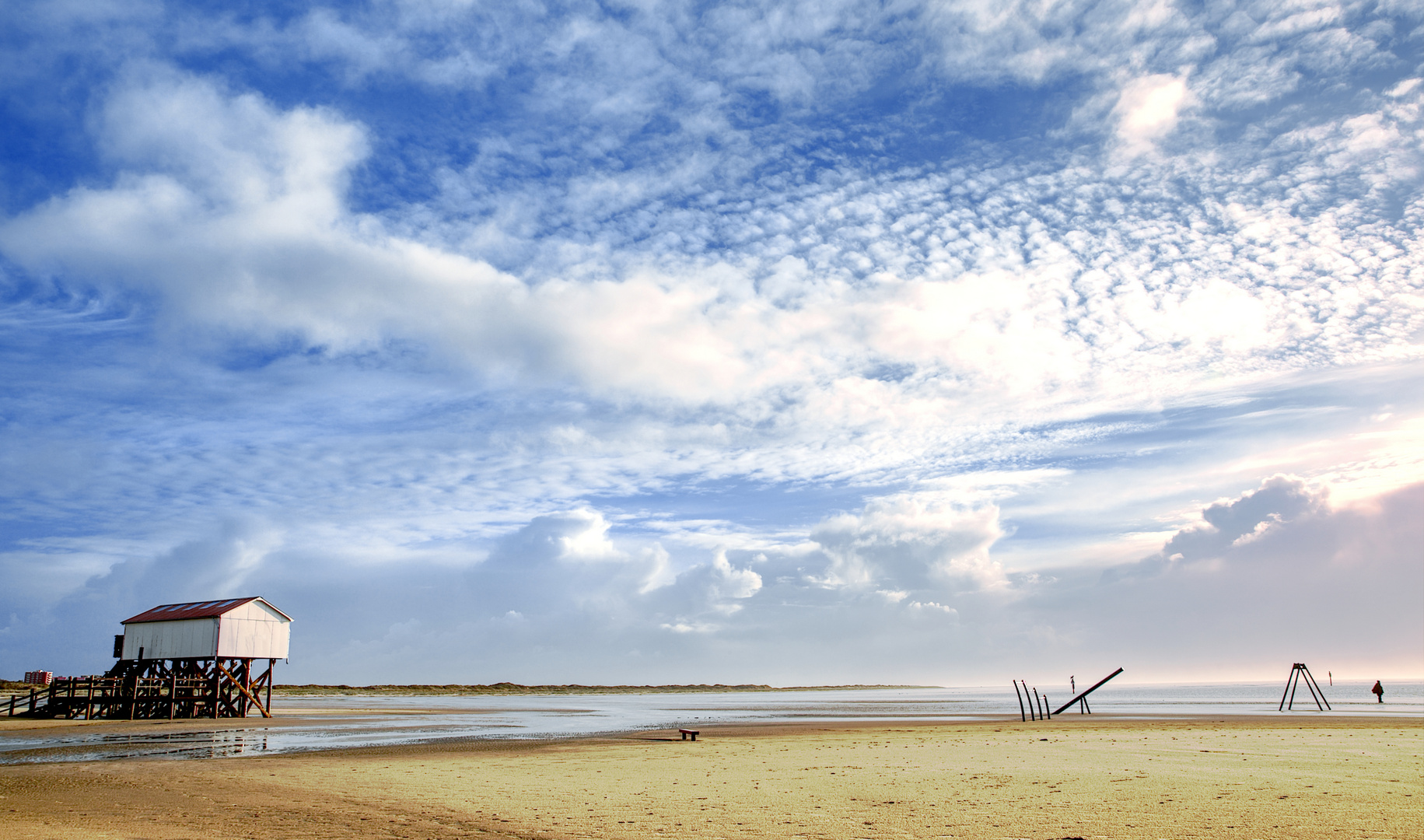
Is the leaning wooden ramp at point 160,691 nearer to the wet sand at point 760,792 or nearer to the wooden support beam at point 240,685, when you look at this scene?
the wooden support beam at point 240,685

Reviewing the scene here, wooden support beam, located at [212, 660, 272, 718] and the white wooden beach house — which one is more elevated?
the white wooden beach house

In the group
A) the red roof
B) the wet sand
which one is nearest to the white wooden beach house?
the red roof

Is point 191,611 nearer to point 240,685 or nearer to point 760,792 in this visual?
point 240,685

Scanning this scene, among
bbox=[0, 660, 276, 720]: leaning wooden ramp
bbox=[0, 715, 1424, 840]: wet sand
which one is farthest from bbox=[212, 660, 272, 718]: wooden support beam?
bbox=[0, 715, 1424, 840]: wet sand

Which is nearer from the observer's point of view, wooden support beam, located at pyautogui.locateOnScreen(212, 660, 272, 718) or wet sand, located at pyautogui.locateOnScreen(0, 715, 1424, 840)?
wet sand, located at pyautogui.locateOnScreen(0, 715, 1424, 840)

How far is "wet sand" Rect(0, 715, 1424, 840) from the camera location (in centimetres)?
1433

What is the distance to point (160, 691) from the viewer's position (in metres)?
56.3

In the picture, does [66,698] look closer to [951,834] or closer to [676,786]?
[676,786]

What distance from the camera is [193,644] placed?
5319 cm

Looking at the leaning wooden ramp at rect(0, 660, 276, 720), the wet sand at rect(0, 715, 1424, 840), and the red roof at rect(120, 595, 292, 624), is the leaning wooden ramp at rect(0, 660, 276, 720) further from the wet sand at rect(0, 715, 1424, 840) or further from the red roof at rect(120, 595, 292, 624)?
the wet sand at rect(0, 715, 1424, 840)

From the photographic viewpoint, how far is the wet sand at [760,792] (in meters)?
14.3

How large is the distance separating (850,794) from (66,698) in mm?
61180

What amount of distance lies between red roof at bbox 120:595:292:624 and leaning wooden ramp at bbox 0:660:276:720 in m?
2.84

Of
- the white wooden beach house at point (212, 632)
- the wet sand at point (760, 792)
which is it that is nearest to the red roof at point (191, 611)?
the white wooden beach house at point (212, 632)
